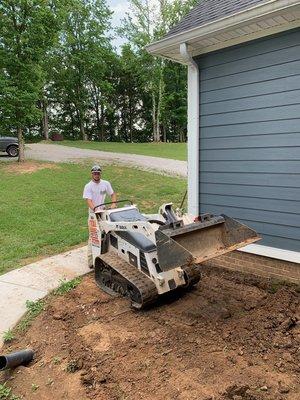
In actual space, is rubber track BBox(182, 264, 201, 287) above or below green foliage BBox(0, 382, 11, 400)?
above

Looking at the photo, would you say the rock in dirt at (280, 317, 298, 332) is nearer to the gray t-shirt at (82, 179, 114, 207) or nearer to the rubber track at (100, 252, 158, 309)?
the rubber track at (100, 252, 158, 309)

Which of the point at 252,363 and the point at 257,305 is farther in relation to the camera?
the point at 257,305

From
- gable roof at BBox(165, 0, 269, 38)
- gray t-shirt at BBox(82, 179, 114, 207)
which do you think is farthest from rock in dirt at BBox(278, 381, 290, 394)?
gable roof at BBox(165, 0, 269, 38)

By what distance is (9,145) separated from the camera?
18.5m

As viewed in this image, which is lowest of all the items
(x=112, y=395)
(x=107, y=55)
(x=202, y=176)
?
(x=112, y=395)

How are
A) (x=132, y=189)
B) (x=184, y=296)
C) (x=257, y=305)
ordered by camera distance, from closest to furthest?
1. (x=257, y=305)
2. (x=184, y=296)
3. (x=132, y=189)

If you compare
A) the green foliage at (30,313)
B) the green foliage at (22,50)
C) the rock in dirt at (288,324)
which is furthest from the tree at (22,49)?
the rock in dirt at (288,324)

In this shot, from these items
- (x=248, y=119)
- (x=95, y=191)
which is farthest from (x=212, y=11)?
(x=95, y=191)

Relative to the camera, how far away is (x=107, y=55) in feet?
114

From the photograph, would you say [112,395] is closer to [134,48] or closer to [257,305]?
[257,305]

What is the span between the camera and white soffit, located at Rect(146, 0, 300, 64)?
4192 mm

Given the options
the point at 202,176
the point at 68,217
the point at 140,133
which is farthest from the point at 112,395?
the point at 140,133

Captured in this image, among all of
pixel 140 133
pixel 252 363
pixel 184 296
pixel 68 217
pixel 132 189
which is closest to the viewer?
pixel 252 363

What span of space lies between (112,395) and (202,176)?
3.65 m
